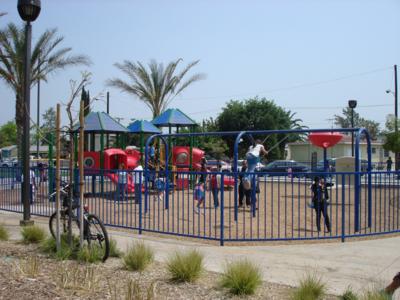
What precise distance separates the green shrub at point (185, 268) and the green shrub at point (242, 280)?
1.53 feet

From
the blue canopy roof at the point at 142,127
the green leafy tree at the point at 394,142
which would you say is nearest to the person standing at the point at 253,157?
the blue canopy roof at the point at 142,127

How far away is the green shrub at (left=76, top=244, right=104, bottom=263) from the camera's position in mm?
7129

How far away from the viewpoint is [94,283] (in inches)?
230

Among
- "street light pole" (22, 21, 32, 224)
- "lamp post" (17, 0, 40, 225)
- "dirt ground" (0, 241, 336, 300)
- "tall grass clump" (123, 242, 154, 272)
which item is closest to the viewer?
"dirt ground" (0, 241, 336, 300)

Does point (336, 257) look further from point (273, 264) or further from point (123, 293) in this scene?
point (123, 293)

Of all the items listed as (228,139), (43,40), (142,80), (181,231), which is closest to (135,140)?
(228,139)

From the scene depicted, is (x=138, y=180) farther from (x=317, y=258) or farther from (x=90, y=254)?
(x=317, y=258)

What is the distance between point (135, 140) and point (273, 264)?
62503 mm

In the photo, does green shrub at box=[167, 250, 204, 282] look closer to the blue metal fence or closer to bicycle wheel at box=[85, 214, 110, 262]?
bicycle wheel at box=[85, 214, 110, 262]

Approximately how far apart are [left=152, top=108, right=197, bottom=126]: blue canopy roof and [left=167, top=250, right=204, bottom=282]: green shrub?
14.6m

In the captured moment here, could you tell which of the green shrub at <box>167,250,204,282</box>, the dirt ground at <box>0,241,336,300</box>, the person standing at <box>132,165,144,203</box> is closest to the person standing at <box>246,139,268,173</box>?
the person standing at <box>132,165,144,203</box>

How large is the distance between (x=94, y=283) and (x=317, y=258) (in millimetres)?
3497

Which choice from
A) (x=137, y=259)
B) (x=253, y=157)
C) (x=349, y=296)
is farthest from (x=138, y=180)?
(x=349, y=296)

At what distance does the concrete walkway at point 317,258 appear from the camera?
637 centimetres
